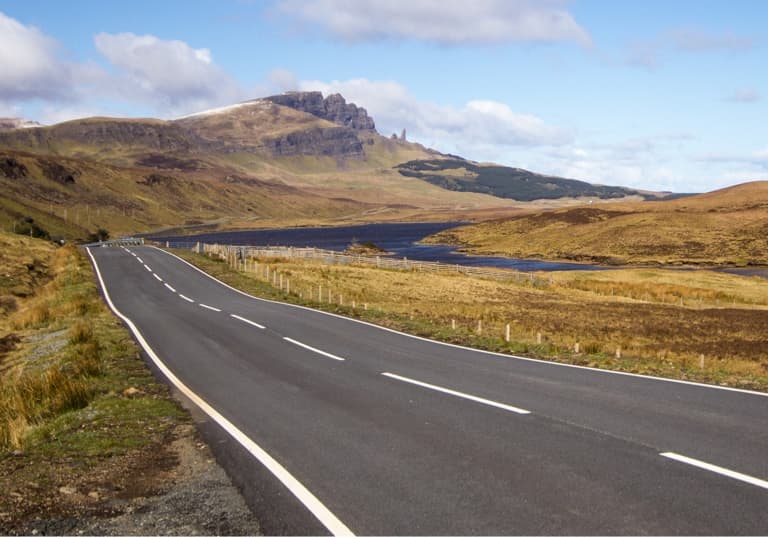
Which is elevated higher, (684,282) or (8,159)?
(8,159)

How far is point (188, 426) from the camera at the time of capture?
36.1 ft

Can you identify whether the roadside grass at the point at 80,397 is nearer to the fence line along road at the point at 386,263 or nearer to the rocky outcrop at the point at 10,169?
the fence line along road at the point at 386,263

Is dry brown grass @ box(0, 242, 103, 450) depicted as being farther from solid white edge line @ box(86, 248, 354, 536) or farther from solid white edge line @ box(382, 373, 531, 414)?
solid white edge line @ box(382, 373, 531, 414)

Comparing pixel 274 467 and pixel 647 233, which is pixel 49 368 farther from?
pixel 647 233

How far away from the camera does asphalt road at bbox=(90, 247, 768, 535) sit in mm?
6832

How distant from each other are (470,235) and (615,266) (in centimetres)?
4923

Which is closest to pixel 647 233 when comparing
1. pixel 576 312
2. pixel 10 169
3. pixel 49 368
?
pixel 576 312

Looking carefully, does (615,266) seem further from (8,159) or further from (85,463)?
(8,159)

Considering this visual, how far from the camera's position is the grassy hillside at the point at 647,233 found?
9938 cm

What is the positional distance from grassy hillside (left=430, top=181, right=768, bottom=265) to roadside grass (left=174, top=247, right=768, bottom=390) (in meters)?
26.9

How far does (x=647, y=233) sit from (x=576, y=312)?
251 feet

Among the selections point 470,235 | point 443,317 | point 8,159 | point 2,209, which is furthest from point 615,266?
point 8,159

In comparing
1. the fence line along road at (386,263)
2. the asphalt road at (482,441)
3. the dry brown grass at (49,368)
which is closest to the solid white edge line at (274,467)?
the asphalt road at (482,441)

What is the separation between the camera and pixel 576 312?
40.3m
